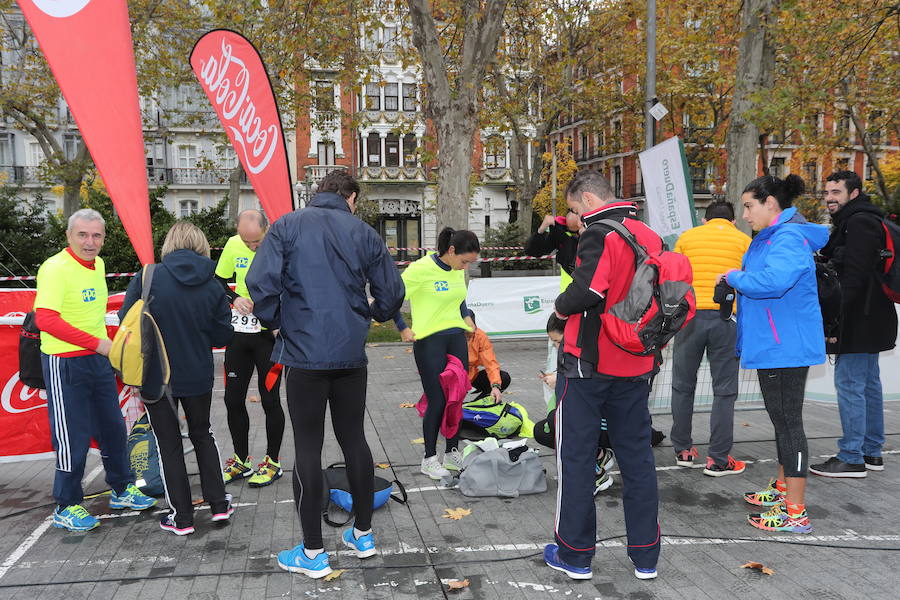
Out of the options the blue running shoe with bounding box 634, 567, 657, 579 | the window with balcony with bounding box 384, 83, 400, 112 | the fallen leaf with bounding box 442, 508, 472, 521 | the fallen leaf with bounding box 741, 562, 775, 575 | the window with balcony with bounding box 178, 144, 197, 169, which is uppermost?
the window with balcony with bounding box 384, 83, 400, 112

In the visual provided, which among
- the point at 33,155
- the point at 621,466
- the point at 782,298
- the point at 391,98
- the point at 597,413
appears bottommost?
the point at 621,466

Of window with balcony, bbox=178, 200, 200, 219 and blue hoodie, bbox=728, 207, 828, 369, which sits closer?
blue hoodie, bbox=728, 207, 828, 369

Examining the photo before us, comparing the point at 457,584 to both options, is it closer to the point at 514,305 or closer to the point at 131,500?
the point at 131,500

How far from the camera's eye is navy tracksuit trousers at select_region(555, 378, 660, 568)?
350 centimetres

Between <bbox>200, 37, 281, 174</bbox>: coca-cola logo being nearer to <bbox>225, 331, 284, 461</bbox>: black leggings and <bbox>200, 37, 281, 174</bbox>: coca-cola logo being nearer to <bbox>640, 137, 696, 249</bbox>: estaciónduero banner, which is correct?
<bbox>225, 331, 284, 461</bbox>: black leggings

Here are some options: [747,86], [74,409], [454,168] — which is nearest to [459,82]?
[454,168]

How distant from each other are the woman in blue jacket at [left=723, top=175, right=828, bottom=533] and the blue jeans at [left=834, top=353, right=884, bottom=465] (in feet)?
4.32

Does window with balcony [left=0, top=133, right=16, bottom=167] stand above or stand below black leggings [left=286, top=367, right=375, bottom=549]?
above

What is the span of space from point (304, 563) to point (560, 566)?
4.40 feet

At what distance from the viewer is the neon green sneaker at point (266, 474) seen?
16.7 feet

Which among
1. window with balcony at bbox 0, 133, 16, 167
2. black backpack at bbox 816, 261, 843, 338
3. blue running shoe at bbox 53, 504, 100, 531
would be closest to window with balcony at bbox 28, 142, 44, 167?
window with balcony at bbox 0, 133, 16, 167

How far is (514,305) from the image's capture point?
40.6 ft

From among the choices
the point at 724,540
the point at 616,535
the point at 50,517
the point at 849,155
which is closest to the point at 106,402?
the point at 50,517

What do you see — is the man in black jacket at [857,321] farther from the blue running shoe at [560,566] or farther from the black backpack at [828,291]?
the blue running shoe at [560,566]
